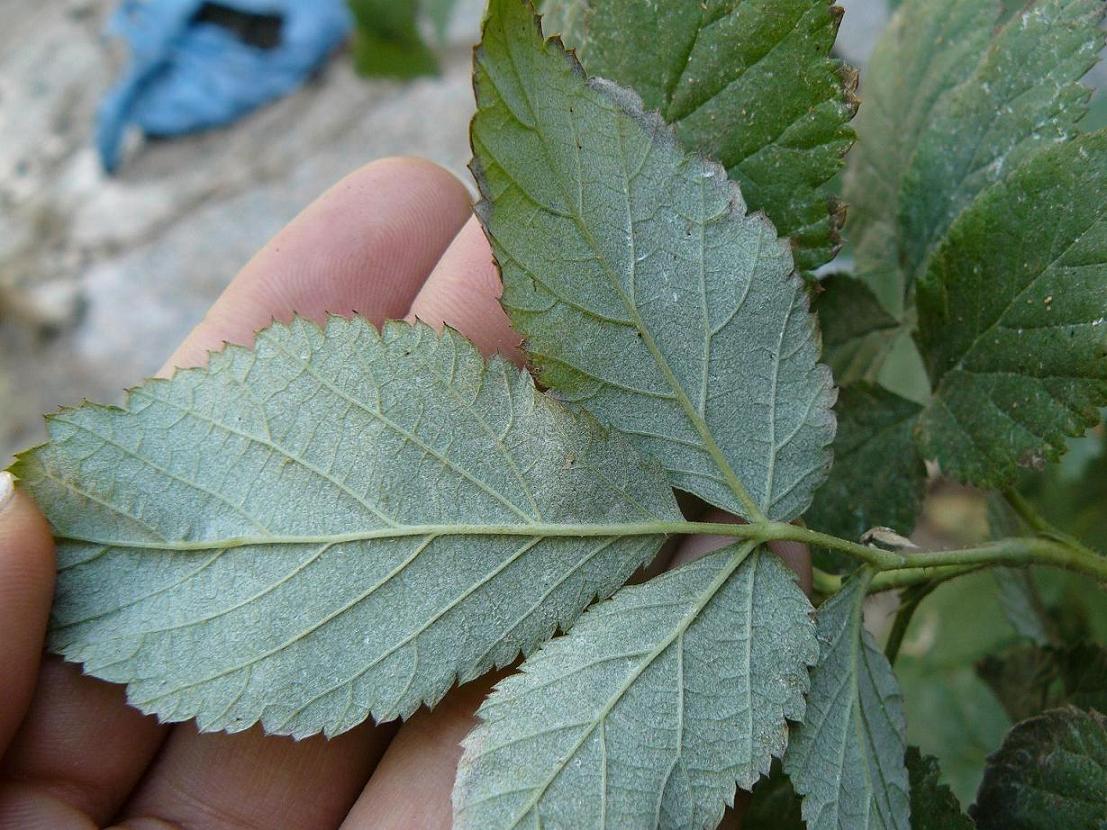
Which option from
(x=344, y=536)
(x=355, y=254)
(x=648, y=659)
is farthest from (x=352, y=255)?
(x=648, y=659)

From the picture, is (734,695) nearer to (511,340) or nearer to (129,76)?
(511,340)

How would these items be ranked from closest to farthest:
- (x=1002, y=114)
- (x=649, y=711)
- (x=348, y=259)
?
1. (x=649, y=711)
2. (x=1002, y=114)
3. (x=348, y=259)

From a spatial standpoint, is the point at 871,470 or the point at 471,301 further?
the point at 471,301

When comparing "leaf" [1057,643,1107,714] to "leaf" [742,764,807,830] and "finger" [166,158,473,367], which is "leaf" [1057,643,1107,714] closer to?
"leaf" [742,764,807,830]

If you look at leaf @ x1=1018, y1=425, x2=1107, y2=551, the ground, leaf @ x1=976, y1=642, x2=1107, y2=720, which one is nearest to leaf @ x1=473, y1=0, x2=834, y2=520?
leaf @ x1=976, y1=642, x2=1107, y2=720

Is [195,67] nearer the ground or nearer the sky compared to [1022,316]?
nearer the sky

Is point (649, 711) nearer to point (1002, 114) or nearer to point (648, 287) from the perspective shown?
point (648, 287)
